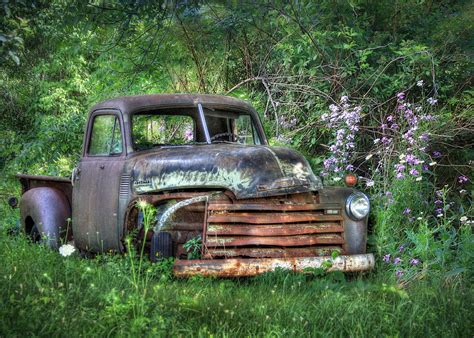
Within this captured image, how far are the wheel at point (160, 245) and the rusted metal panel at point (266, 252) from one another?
0.38m

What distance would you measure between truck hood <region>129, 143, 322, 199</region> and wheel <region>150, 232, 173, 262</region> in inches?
14.6

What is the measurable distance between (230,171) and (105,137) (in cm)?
155

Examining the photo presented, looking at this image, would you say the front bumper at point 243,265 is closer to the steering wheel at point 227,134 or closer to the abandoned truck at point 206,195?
the abandoned truck at point 206,195

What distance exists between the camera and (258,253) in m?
4.63

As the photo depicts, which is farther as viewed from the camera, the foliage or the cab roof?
the cab roof

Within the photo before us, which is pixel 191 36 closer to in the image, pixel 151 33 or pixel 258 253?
pixel 151 33

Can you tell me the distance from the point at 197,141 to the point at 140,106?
1.90 ft

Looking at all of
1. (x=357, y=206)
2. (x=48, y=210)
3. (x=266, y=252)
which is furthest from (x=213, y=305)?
(x=48, y=210)

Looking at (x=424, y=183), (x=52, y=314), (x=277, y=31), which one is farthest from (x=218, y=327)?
(x=277, y=31)

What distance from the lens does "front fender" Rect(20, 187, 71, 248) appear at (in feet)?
20.7

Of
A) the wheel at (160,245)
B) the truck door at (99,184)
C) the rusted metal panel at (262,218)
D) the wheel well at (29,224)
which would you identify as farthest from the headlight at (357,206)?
the wheel well at (29,224)

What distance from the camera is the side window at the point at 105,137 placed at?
223 inches

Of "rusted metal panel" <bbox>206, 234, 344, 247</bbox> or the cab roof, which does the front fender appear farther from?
"rusted metal panel" <bbox>206, 234, 344, 247</bbox>

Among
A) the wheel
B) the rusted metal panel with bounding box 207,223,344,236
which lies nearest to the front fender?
the wheel
